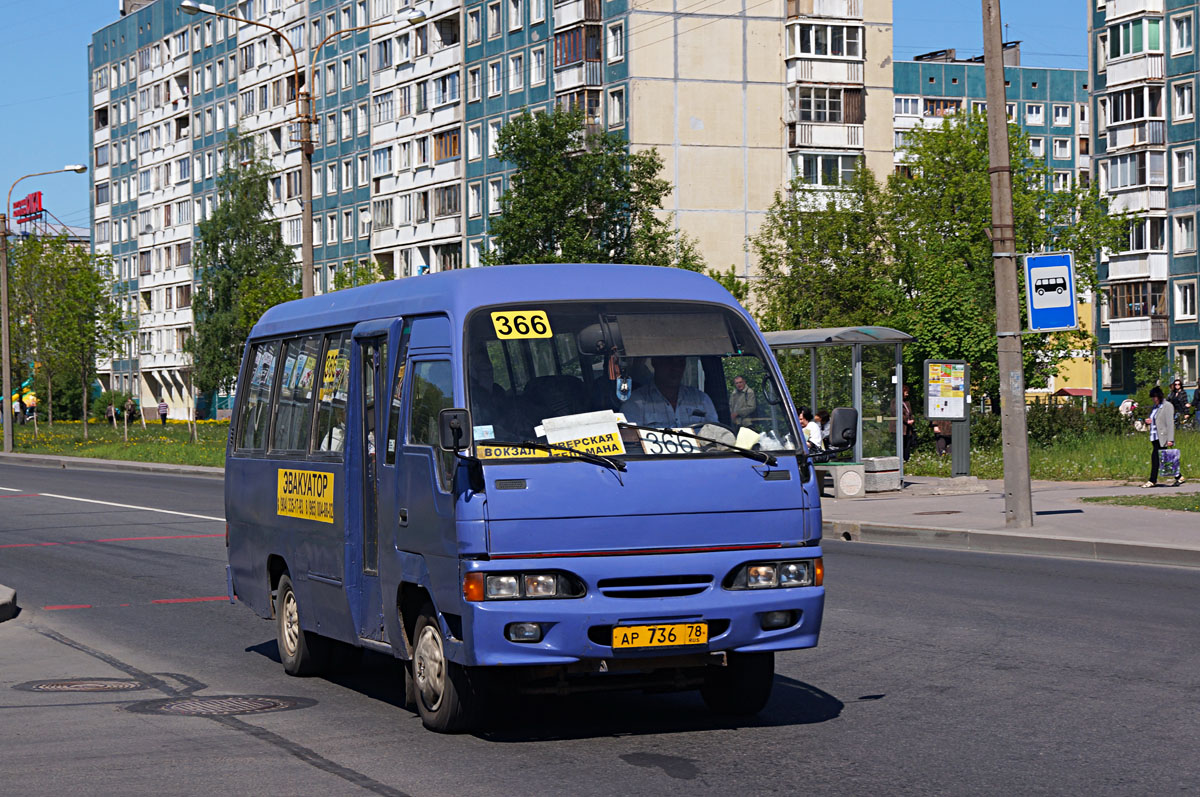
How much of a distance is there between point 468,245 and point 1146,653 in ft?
238

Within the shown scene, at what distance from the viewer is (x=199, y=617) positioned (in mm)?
13750

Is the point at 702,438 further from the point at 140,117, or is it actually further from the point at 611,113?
the point at 140,117

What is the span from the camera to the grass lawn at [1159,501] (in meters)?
23.1

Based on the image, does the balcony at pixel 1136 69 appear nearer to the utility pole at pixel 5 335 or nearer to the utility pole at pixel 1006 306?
the utility pole at pixel 5 335

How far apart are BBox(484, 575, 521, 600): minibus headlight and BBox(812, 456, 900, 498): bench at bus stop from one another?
66.5ft

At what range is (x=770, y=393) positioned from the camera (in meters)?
8.48

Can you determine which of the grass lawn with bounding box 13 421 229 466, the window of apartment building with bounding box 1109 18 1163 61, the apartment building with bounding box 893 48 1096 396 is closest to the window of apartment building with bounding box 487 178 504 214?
the grass lawn with bounding box 13 421 229 466

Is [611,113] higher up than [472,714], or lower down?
higher up

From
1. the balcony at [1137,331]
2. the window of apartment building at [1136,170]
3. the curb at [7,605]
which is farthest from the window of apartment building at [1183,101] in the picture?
the curb at [7,605]

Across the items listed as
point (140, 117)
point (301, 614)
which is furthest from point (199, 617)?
point (140, 117)

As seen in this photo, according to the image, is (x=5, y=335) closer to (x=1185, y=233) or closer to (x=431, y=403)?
(x=1185, y=233)

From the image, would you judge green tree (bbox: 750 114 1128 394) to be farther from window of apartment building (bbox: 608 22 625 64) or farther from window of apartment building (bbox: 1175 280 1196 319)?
window of apartment building (bbox: 1175 280 1196 319)

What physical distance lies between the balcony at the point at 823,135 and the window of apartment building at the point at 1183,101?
14559mm

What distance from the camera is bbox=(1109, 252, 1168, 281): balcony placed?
78438mm
